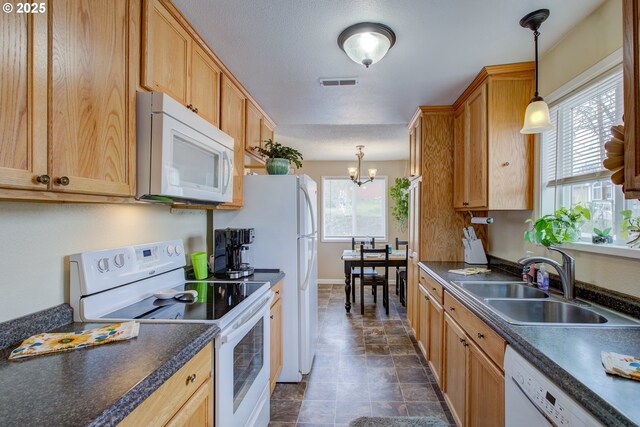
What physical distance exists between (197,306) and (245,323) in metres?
0.26

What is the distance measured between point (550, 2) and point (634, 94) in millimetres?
945

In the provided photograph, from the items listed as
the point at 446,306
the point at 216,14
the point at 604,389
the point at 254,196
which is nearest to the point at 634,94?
the point at 604,389

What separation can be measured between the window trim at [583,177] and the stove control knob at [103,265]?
236 centimetres

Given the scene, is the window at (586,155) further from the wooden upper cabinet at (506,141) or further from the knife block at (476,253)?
the knife block at (476,253)

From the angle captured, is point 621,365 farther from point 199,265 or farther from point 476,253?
point 199,265

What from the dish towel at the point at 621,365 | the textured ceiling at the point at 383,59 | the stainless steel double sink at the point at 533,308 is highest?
the textured ceiling at the point at 383,59

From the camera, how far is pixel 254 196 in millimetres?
2588

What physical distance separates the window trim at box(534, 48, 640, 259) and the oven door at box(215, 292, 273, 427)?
1.83m

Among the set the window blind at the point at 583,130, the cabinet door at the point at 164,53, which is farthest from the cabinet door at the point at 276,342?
the window blind at the point at 583,130

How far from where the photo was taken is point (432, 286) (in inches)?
99.8

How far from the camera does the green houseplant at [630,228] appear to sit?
4.22ft

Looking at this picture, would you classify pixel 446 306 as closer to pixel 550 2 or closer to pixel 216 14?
pixel 550 2

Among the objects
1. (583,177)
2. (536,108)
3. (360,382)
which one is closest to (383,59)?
(536,108)

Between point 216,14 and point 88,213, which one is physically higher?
point 216,14
